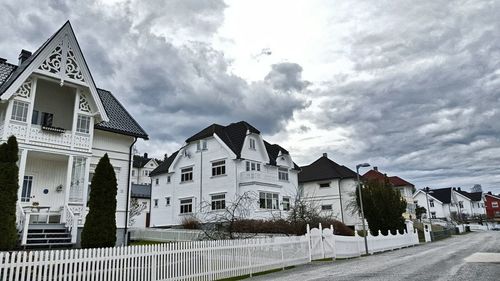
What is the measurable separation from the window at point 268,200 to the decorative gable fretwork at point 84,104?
1823cm

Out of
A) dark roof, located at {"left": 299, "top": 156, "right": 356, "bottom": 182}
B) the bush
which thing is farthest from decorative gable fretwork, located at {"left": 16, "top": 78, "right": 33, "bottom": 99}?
dark roof, located at {"left": 299, "top": 156, "right": 356, "bottom": 182}

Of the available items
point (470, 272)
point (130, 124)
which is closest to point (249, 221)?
point (130, 124)

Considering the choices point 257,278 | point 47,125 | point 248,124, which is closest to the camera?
point 257,278

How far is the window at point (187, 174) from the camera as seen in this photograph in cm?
3703

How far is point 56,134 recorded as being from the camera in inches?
675

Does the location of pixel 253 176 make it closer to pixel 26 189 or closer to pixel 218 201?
pixel 218 201

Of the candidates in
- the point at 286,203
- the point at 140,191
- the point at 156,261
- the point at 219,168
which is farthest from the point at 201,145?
the point at 156,261

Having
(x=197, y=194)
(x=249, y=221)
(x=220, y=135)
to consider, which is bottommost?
(x=249, y=221)

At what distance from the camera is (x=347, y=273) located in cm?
1273

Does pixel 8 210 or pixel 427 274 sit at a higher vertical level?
pixel 8 210

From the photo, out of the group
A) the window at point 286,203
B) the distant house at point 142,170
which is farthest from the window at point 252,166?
the distant house at point 142,170

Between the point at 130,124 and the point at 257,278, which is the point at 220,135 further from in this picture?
the point at 257,278

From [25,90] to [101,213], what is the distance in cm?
760

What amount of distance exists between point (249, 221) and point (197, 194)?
34.4 feet
